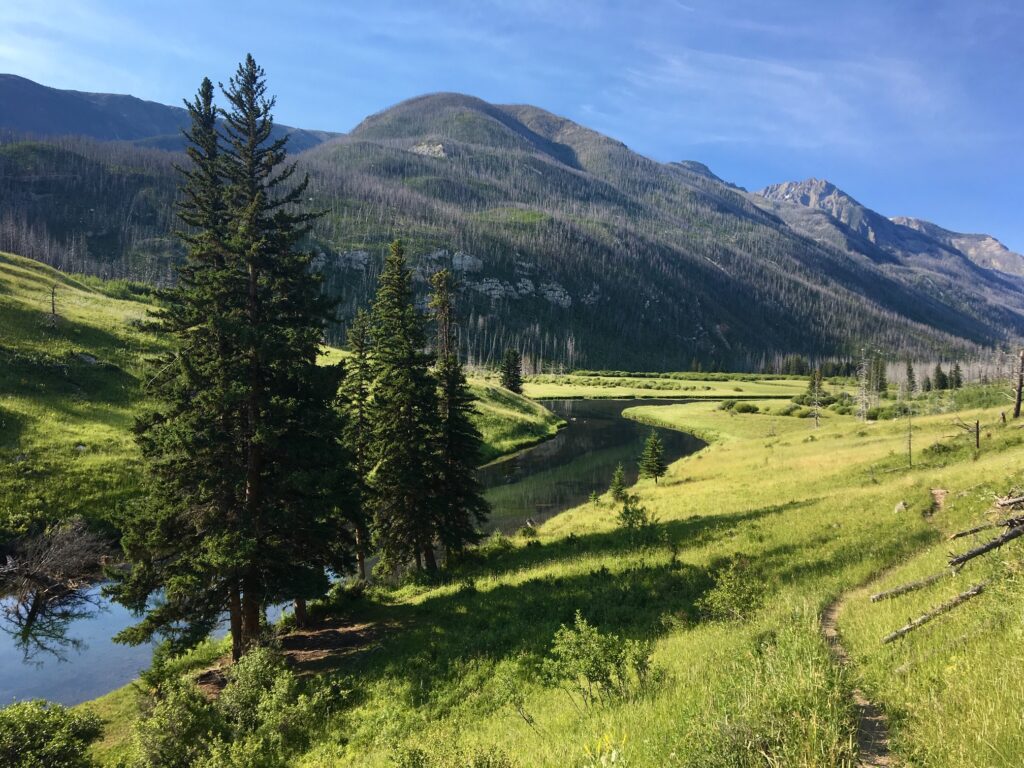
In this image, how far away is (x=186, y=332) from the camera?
60.2 feet

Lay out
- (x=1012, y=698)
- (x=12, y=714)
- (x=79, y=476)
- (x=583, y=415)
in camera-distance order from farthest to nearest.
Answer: (x=583, y=415), (x=79, y=476), (x=12, y=714), (x=1012, y=698)

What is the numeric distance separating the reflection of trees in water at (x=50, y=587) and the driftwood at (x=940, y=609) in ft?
107

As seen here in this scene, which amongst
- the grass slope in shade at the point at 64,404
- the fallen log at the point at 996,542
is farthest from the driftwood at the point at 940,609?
the grass slope in shade at the point at 64,404

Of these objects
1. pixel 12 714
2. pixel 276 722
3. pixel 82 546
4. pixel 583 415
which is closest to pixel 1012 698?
pixel 276 722

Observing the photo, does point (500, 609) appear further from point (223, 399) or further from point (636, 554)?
point (223, 399)

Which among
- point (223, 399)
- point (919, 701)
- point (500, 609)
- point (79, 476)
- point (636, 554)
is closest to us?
point (919, 701)

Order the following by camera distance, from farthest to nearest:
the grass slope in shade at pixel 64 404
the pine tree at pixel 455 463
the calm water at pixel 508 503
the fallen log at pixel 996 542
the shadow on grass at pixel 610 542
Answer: the grass slope in shade at pixel 64 404
the pine tree at pixel 455 463
the shadow on grass at pixel 610 542
the calm water at pixel 508 503
the fallen log at pixel 996 542

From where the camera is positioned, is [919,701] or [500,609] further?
[500,609]

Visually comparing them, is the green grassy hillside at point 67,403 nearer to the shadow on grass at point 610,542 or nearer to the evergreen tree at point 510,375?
the shadow on grass at point 610,542

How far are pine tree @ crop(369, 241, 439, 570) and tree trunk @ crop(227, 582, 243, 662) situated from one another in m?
8.86

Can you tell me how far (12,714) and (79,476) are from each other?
2998 cm

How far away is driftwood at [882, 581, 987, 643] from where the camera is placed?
7398mm

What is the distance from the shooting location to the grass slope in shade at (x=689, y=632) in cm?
577

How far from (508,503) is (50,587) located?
33.1m
